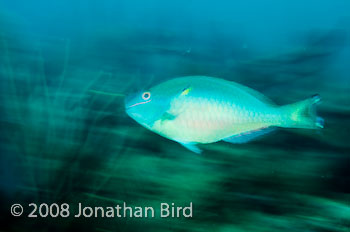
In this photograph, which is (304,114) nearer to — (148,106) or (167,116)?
(167,116)

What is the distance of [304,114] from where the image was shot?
5.18ft

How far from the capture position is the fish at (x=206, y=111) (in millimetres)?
1672

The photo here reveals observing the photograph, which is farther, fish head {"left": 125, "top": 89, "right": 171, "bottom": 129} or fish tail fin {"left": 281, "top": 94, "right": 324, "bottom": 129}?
fish head {"left": 125, "top": 89, "right": 171, "bottom": 129}

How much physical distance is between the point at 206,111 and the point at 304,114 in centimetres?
59

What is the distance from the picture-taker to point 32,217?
239 centimetres

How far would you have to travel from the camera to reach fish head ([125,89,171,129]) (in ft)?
5.76

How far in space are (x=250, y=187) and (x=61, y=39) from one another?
3066 mm

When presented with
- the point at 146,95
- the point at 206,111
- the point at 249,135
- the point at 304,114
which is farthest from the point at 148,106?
the point at 304,114

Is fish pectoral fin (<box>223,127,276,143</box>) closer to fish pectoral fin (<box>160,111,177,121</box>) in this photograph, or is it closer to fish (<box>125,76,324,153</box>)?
fish (<box>125,76,324,153</box>)

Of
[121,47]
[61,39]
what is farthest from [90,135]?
[61,39]

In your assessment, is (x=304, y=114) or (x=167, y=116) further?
(x=167, y=116)

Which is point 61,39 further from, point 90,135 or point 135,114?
point 135,114

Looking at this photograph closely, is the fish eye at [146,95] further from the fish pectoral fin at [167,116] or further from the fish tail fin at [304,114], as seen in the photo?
the fish tail fin at [304,114]

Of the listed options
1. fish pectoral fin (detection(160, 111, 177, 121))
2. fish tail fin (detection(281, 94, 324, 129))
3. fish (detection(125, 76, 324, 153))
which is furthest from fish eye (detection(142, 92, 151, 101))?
fish tail fin (detection(281, 94, 324, 129))
